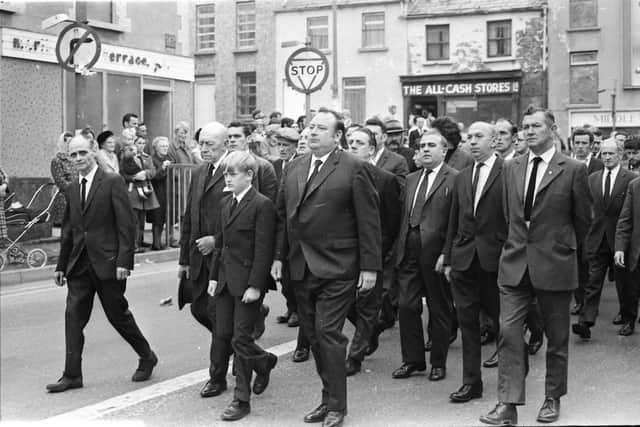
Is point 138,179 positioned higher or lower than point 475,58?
lower

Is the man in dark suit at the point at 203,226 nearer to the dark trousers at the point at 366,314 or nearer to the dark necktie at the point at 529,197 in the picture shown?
the dark trousers at the point at 366,314

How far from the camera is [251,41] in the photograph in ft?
144

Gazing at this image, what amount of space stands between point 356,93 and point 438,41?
457cm

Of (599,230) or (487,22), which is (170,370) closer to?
(599,230)

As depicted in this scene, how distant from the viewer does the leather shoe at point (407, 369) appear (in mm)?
7070

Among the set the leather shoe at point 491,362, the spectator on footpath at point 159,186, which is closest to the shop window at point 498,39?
the spectator on footpath at point 159,186

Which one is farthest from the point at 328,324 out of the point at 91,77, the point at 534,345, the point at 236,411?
the point at 91,77

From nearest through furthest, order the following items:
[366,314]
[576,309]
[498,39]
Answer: [366,314] < [576,309] < [498,39]

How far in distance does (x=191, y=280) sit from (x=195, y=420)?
1414mm

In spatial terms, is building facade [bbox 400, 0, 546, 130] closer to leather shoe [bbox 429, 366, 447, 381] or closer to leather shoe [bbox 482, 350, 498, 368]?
leather shoe [bbox 482, 350, 498, 368]

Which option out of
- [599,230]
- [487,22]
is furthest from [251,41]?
[599,230]

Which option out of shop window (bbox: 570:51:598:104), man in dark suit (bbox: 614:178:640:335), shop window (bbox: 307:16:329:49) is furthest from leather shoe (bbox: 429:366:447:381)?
shop window (bbox: 307:16:329:49)

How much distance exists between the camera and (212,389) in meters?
6.51

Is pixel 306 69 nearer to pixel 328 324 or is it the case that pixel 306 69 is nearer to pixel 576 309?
pixel 576 309
